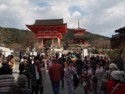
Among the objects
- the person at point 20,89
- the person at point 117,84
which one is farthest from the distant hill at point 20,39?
the person at point 117,84

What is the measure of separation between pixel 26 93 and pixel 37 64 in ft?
16.9

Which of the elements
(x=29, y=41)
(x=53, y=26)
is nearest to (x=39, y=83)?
(x=53, y=26)

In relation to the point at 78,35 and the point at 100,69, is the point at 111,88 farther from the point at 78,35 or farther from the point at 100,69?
the point at 78,35

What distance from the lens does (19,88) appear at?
777cm

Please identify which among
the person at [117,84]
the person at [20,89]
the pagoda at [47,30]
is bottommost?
the person at [20,89]

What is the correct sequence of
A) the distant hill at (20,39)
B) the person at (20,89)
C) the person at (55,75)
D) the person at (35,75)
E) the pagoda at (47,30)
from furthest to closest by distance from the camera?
the distant hill at (20,39), the pagoda at (47,30), the person at (55,75), the person at (35,75), the person at (20,89)

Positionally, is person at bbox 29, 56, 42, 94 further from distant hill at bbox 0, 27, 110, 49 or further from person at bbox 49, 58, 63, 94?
distant hill at bbox 0, 27, 110, 49

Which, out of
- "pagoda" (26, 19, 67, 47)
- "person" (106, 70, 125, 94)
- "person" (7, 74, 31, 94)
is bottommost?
"person" (7, 74, 31, 94)

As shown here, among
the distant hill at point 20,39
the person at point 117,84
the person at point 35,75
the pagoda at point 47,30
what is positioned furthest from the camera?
the distant hill at point 20,39

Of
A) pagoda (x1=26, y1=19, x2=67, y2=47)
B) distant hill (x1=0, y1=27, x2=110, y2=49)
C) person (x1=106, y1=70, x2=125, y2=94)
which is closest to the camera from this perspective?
person (x1=106, y1=70, x2=125, y2=94)

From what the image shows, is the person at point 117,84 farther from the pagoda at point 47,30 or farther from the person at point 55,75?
the pagoda at point 47,30

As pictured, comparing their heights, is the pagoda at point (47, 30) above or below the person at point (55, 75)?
above

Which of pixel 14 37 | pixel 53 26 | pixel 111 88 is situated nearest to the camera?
pixel 111 88

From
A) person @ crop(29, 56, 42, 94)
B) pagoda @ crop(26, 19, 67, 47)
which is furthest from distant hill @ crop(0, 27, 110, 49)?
person @ crop(29, 56, 42, 94)
